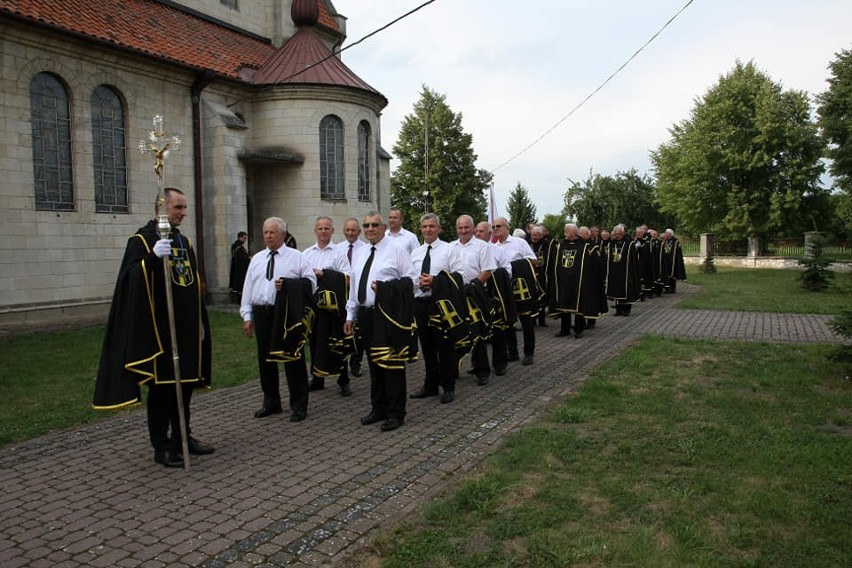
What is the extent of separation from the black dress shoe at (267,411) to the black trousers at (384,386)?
3.63ft

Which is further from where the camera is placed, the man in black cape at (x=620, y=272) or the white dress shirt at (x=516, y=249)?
the man in black cape at (x=620, y=272)

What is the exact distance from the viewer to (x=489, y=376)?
8516 millimetres

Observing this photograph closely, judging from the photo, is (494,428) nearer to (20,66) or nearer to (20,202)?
(20,202)

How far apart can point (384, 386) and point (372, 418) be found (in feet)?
1.12

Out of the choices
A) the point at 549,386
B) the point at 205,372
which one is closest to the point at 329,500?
the point at 205,372

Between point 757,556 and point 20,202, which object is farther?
point 20,202

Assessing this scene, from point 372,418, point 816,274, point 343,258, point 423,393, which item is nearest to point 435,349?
point 423,393

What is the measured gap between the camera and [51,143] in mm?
13672

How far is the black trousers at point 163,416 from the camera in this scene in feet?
17.1

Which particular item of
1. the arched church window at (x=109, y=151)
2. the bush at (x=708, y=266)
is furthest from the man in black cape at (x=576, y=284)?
the bush at (x=708, y=266)

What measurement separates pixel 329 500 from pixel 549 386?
13.3 feet

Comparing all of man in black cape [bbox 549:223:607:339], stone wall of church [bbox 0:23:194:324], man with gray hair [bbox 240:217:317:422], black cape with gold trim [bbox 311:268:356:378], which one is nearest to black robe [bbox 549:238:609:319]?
man in black cape [bbox 549:223:607:339]

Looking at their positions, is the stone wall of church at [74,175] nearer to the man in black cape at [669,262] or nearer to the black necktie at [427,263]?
the black necktie at [427,263]

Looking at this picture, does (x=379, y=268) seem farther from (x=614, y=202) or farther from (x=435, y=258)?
(x=614, y=202)
